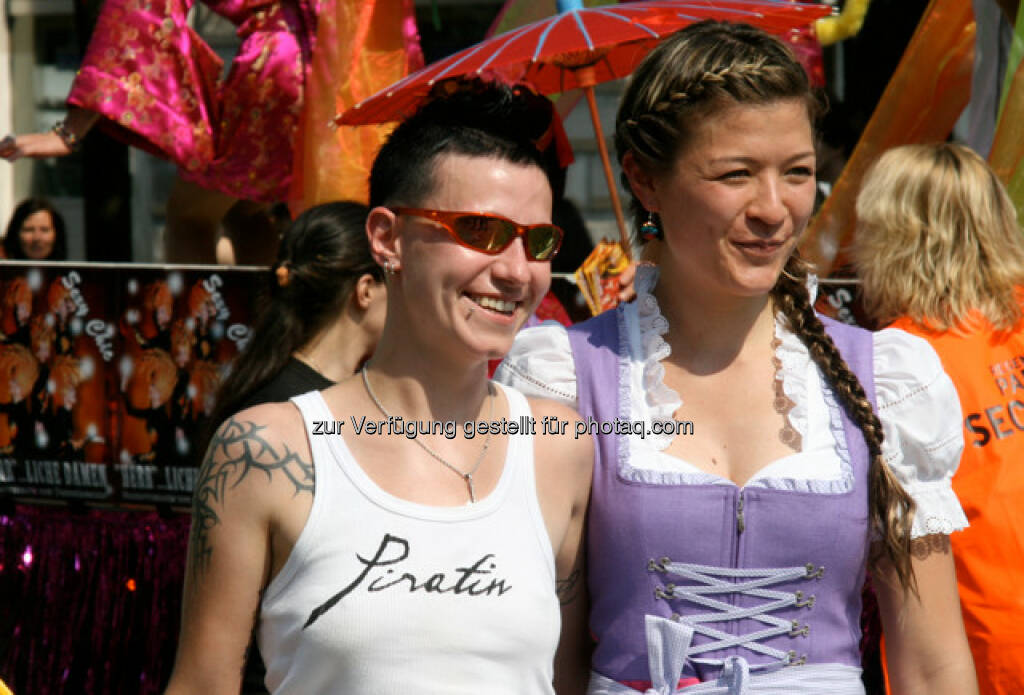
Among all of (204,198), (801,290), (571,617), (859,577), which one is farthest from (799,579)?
(204,198)

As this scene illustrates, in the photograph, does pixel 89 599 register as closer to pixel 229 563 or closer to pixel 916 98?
pixel 229 563

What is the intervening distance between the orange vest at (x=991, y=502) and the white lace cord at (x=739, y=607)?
3.35ft

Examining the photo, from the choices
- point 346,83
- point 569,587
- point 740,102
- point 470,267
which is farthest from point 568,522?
point 346,83

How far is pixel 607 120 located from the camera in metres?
7.30

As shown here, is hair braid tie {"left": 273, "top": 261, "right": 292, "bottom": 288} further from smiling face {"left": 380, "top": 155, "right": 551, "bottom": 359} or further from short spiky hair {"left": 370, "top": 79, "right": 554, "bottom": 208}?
smiling face {"left": 380, "top": 155, "right": 551, "bottom": 359}

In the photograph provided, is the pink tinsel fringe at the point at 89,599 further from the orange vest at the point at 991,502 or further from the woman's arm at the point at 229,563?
the orange vest at the point at 991,502

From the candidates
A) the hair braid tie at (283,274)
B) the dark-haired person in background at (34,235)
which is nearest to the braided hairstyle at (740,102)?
the hair braid tie at (283,274)

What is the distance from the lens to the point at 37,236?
5770 mm

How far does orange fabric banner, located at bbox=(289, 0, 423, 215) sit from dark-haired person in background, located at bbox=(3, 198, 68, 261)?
2.48 m

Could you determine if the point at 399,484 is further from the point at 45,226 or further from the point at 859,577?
the point at 45,226

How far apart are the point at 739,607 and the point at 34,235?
190 inches

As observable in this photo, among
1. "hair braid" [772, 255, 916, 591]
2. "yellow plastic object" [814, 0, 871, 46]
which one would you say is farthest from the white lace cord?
"yellow plastic object" [814, 0, 871, 46]

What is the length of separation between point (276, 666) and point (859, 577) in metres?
0.94

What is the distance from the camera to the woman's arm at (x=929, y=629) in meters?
1.94
